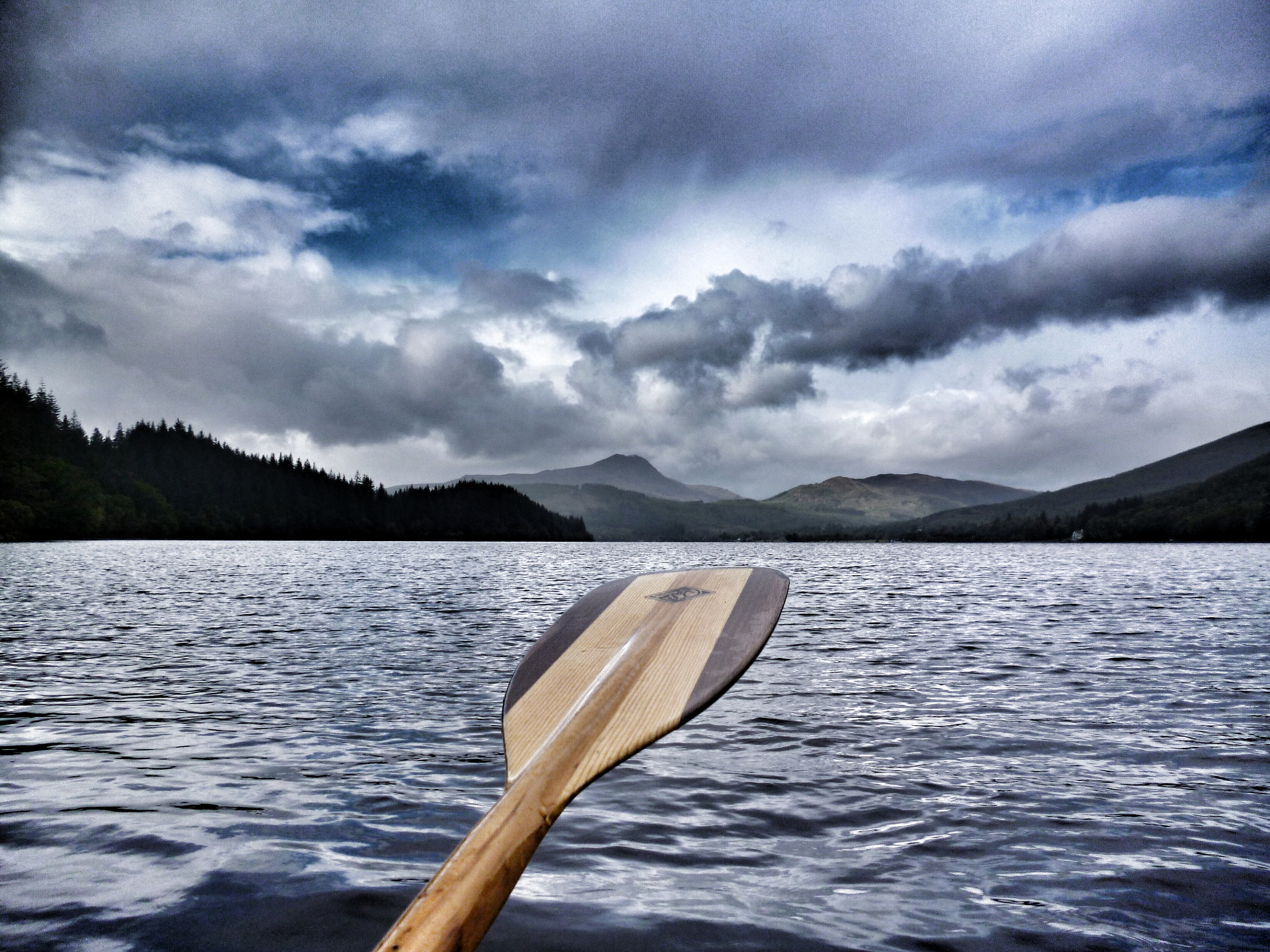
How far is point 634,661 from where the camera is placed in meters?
5.70

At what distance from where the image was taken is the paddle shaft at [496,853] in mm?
2416

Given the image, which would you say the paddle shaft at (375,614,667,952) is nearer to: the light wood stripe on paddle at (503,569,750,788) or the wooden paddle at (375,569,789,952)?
the wooden paddle at (375,569,789,952)

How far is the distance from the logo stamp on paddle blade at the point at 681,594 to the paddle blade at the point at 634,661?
13 millimetres

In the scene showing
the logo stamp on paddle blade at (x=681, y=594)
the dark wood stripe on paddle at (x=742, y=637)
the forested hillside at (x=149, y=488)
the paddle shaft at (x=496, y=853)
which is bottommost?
the paddle shaft at (x=496, y=853)

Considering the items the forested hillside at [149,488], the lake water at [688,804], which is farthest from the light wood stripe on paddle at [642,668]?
the forested hillside at [149,488]

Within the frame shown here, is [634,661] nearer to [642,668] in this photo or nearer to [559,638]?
[642,668]

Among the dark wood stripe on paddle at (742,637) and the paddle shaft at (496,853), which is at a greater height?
the dark wood stripe on paddle at (742,637)

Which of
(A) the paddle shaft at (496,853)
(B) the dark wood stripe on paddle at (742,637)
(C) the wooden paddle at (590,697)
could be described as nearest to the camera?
(A) the paddle shaft at (496,853)

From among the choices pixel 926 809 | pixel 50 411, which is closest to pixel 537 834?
pixel 926 809

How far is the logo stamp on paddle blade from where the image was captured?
24.6 ft

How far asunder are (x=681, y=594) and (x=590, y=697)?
9.41ft

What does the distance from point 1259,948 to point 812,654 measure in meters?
11.8

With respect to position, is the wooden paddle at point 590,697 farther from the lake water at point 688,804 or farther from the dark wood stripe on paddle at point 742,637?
the lake water at point 688,804

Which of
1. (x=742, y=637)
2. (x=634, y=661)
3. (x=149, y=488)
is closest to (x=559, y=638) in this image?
(x=634, y=661)
